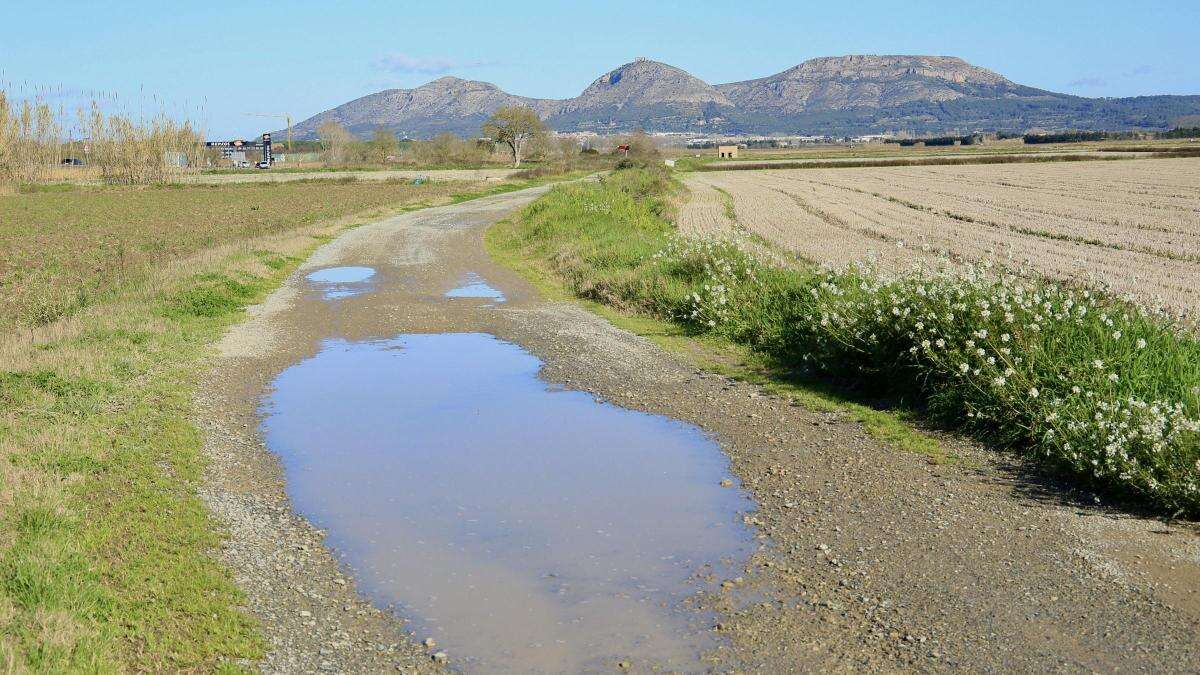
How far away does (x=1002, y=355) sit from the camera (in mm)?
10320

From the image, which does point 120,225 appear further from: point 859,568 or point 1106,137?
point 1106,137

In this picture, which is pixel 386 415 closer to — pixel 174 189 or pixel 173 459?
pixel 173 459

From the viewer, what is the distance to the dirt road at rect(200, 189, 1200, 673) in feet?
18.9

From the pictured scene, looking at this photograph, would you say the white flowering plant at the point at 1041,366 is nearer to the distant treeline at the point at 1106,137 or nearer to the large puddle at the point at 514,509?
the large puddle at the point at 514,509

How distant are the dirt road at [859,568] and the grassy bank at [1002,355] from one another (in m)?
0.43

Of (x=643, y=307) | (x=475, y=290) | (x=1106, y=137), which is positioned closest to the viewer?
(x=643, y=307)

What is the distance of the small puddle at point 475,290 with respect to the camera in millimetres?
21406

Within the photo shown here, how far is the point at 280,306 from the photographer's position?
1986 centimetres

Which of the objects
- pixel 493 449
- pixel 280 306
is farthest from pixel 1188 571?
pixel 280 306

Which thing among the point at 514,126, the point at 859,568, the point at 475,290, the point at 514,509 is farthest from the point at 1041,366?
the point at 514,126

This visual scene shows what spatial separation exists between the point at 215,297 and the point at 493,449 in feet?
35.2

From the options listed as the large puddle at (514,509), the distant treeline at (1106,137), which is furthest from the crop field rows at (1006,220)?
the distant treeline at (1106,137)

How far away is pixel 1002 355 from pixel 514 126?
136m

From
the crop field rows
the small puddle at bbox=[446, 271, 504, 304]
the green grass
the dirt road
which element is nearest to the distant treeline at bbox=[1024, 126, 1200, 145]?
the crop field rows
